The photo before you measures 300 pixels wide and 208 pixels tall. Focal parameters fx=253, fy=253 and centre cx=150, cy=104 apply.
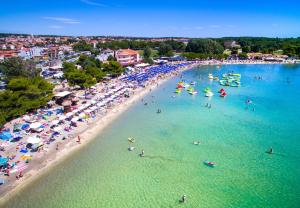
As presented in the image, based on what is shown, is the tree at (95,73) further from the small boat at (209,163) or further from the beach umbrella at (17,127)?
the small boat at (209,163)

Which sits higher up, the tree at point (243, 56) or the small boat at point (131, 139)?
the tree at point (243, 56)

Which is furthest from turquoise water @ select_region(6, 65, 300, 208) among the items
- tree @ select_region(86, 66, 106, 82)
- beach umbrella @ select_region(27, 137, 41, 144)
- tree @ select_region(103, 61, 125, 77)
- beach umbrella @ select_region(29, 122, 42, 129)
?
tree @ select_region(103, 61, 125, 77)

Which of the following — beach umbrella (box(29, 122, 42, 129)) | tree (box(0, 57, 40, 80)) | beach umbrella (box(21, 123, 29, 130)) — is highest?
tree (box(0, 57, 40, 80))

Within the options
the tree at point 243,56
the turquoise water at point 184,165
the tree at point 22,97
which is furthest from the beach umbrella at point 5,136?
the tree at point 243,56

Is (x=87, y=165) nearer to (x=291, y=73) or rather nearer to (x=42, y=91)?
(x=42, y=91)

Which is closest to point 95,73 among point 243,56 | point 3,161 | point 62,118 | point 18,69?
point 18,69

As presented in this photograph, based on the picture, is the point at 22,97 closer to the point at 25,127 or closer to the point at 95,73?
the point at 25,127

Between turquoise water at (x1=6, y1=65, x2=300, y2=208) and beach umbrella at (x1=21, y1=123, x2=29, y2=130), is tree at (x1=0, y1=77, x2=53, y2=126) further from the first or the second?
turquoise water at (x1=6, y1=65, x2=300, y2=208)

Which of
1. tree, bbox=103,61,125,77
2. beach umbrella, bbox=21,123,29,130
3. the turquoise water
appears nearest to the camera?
the turquoise water

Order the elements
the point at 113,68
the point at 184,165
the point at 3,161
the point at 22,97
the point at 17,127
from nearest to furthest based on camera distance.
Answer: the point at 3,161, the point at 184,165, the point at 17,127, the point at 22,97, the point at 113,68
